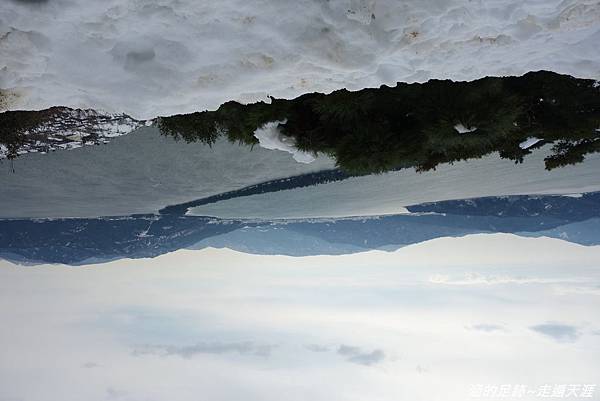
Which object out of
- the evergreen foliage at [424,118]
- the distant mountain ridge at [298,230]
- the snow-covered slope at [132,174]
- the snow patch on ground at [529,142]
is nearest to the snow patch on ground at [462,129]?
the evergreen foliage at [424,118]

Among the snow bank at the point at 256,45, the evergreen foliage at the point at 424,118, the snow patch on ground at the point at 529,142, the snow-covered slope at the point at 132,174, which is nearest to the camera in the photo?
the snow bank at the point at 256,45

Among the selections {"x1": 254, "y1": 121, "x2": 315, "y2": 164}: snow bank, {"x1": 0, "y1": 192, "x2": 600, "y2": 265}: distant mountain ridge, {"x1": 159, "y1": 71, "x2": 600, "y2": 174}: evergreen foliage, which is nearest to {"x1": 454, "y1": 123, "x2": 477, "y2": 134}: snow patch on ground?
{"x1": 159, "y1": 71, "x2": 600, "y2": 174}: evergreen foliage

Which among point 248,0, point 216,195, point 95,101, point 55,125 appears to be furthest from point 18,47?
point 216,195

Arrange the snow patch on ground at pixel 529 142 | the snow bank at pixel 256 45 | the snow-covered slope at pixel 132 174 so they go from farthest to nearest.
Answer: the snow-covered slope at pixel 132 174, the snow patch on ground at pixel 529 142, the snow bank at pixel 256 45

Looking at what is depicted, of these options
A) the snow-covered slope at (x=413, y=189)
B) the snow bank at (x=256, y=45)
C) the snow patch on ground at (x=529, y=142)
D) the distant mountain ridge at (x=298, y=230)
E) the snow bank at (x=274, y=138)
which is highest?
the snow bank at (x=256, y=45)

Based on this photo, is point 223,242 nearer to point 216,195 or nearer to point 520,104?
point 216,195

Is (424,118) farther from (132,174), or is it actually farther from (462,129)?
(132,174)

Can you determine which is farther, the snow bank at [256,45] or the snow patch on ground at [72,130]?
the snow patch on ground at [72,130]

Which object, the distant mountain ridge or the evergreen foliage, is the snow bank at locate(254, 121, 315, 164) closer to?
the evergreen foliage

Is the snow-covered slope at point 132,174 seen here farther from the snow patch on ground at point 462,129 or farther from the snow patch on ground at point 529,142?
the snow patch on ground at point 529,142

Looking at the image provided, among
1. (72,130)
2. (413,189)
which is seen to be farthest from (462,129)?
(72,130)
